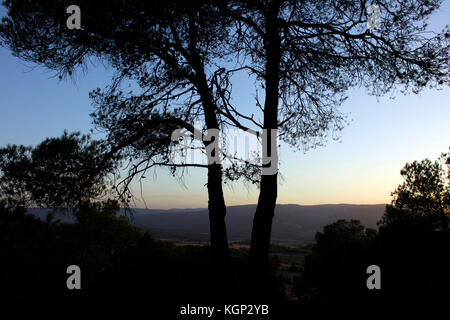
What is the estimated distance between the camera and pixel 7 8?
21.5ft

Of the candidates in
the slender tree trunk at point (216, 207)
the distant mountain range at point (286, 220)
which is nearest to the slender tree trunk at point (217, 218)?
the slender tree trunk at point (216, 207)

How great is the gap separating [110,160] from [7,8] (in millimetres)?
3826

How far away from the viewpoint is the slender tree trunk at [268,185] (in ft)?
18.2

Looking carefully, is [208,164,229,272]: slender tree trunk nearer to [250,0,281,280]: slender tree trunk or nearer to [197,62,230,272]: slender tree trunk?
[197,62,230,272]: slender tree trunk

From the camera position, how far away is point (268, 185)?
5723 mm

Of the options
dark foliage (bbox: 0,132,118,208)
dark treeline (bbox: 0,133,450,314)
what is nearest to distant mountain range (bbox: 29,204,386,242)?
dark treeline (bbox: 0,133,450,314)

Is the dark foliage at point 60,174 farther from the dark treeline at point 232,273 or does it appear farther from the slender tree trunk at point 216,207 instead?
the slender tree trunk at point 216,207

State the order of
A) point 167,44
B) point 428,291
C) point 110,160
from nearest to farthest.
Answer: point 428,291 → point 167,44 → point 110,160

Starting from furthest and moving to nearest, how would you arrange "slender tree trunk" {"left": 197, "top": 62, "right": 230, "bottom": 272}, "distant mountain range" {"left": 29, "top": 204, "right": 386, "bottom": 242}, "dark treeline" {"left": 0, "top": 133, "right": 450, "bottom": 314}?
"distant mountain range" {"left": 29, "top": 204, "right": 386, "bottom": 242}
"slender tree trunk" {"left": 197, "top": 62, "right": 230, "bottom": 272}
"dark treeline" {"left": 0, "top": 133, "right": 450, "bottom": 314}

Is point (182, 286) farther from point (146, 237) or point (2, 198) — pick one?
point (146, 237)

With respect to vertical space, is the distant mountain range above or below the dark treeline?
below

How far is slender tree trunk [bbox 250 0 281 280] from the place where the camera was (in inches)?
219
